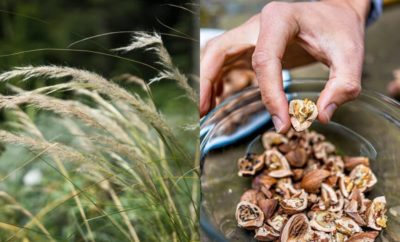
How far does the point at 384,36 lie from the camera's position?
1618mm

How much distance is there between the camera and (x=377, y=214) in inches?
27.0

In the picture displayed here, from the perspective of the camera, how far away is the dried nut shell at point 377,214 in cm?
68

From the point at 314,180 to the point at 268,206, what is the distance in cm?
8

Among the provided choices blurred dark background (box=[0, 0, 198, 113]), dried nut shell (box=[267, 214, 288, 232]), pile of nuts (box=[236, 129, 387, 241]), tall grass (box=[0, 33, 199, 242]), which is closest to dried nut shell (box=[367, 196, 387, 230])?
pile of nuts (box=[236, 129, 387, 241])

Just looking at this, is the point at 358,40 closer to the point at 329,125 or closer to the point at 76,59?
the point at 329,125

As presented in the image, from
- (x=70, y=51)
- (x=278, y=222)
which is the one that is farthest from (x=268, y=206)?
(x=70, y=51)

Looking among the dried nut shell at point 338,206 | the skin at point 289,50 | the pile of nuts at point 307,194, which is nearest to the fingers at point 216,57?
the skin at point 289,50

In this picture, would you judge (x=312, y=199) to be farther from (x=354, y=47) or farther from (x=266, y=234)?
(x=354, y=47)

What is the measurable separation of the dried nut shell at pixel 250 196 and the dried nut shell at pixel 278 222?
0.14ft

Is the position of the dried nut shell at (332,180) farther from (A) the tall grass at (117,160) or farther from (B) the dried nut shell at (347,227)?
(A) the tall grass at (117,160)

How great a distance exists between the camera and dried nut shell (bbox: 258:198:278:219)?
0.68 m

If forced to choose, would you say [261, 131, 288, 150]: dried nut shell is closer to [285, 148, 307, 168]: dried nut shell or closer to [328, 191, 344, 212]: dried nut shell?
[285, 148, 307, 168]: dried nut shell

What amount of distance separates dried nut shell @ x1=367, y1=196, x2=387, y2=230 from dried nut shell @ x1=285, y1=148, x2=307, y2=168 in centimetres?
12

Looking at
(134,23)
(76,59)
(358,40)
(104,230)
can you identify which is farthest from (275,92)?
(134,23)
